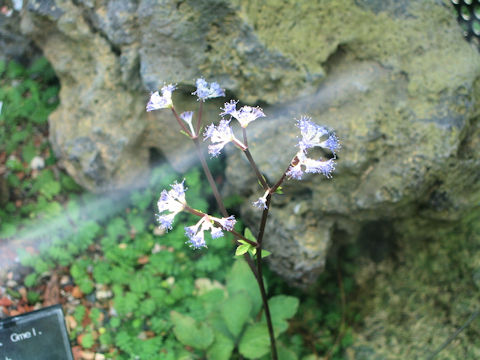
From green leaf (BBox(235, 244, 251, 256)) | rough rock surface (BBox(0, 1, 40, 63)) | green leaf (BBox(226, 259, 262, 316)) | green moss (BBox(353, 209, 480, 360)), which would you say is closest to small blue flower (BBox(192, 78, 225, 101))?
green leaf (BBox(235, 244, 251, 256))

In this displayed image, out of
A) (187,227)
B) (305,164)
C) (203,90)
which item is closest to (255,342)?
(187,227)

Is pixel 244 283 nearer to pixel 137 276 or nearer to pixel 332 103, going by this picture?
pixel 137 276

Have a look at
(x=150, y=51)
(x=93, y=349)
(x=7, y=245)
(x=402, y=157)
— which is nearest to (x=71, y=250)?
(x=7, y=245)

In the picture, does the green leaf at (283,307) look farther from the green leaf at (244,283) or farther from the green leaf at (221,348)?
the green leaf at (221,348)

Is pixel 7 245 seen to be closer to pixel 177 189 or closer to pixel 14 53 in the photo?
pixel 14 53

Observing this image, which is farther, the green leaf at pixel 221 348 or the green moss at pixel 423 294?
the green moss at pixel 423 294

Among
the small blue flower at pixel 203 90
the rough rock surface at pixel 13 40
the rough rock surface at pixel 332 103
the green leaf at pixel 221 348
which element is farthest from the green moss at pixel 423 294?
the rough rock surface at pixel 13 40
